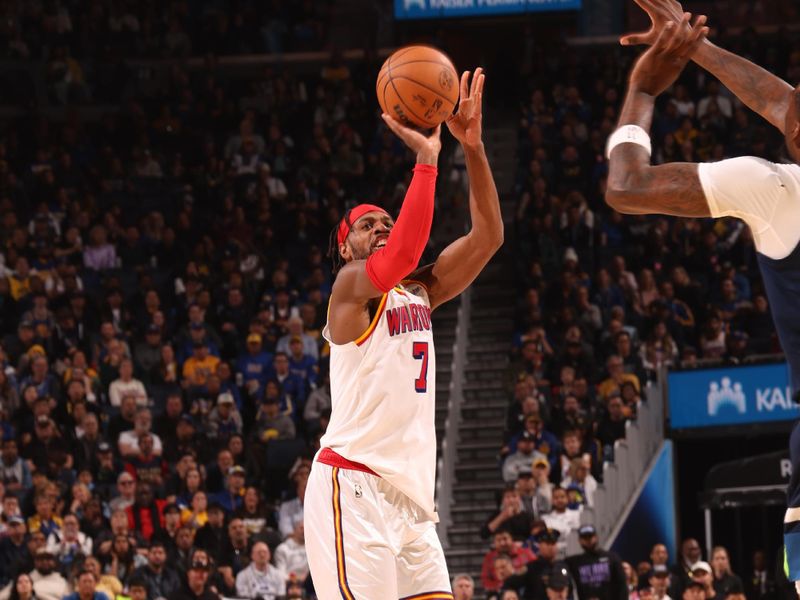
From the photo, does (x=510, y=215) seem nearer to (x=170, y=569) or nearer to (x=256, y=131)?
(x=256, y=131)

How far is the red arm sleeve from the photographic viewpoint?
554 centimetres

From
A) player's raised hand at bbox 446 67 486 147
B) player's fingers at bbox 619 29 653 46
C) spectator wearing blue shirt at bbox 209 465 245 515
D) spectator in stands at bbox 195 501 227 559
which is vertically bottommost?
spectator in stands at bbox 195 501 227 559

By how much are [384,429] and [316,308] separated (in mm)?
12311

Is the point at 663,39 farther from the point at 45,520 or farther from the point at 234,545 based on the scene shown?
the point at 45,520

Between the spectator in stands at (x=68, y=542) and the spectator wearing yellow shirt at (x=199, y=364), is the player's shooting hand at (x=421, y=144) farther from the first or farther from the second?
the spectator wearing yellow shirt at (x=199, y=364)

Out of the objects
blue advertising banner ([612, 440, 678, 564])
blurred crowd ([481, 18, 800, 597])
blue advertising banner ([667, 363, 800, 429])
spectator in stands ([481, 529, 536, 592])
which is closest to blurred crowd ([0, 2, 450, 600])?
spectator in stands ([481, 529, 536, 592])

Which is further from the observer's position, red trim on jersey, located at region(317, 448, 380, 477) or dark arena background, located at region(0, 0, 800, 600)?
dark arena background, located at region(0, 0, 800, 600)

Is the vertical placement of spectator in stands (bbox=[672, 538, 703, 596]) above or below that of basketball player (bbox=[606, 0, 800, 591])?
below

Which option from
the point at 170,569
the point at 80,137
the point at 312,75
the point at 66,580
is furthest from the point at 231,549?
the point at 312,75

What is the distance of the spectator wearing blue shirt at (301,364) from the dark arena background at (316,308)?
3cm

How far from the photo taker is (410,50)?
20.9ft

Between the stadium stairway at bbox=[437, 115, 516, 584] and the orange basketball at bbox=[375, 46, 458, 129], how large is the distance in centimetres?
956

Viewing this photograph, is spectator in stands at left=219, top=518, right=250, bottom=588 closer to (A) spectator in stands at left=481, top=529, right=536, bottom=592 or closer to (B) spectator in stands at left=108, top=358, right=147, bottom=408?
(A) spectator in stands at left=481, top=529, right=536, bottom=592

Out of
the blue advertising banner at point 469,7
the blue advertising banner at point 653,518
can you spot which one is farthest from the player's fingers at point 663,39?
the blue advertising banner at point 469,7
